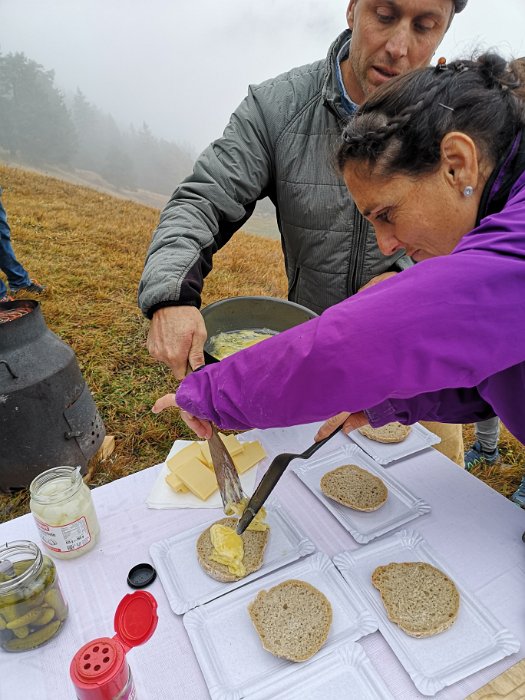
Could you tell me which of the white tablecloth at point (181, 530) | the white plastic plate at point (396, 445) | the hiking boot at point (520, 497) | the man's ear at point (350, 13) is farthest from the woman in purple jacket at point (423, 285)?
the hiking boot at point (520, 497)

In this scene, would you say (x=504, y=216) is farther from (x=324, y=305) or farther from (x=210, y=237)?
(x=324, y=305)

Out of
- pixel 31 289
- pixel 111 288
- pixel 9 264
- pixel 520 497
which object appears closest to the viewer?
pixel 520 497

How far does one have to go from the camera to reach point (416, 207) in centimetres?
120

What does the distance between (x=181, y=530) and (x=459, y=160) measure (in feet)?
4.52

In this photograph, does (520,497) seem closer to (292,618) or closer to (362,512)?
(362,512)

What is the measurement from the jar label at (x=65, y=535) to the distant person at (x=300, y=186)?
2.02 ft

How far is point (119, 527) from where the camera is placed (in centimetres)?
156

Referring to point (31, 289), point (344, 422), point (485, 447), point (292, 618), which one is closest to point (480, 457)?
point (485, 447)

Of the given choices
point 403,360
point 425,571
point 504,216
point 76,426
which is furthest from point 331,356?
point 76,426

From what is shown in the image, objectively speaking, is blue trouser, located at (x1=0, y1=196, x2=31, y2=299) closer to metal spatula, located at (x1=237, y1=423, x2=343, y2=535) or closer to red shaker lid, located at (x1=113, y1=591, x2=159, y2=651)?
metal spatula, located at (x1=237, y1=423, x2=343, y2=535)

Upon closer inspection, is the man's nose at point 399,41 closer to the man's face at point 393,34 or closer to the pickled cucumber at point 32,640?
the man's face at point 393,34

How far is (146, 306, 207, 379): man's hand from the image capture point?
1661 millimetres

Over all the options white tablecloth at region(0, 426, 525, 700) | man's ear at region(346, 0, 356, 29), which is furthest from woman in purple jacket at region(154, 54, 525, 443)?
man's ear at region(346, 0, 356, 29)

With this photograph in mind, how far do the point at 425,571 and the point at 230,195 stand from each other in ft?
5.61
